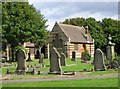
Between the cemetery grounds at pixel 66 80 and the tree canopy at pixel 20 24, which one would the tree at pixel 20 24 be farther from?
the cemetery grounds at pixel 66 80

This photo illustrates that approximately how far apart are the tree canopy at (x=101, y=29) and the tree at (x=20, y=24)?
30926mm

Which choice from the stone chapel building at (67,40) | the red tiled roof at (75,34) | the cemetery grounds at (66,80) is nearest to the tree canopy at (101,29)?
the red tiled roof at (75,34)

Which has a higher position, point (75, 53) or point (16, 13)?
point (16, 13)

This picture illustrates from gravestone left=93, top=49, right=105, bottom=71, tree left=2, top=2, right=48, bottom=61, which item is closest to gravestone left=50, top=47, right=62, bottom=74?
gravestone left=93, top=49, right=105, bottom=71

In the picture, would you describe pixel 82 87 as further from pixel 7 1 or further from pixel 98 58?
pixel 7 1

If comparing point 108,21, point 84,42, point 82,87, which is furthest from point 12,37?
point 108,21

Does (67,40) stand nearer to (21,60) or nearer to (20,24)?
(20,24)

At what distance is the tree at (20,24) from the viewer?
4975cm

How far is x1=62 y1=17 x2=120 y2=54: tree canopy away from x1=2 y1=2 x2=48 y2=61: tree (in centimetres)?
3093

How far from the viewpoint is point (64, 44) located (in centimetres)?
6150

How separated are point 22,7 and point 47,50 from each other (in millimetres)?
14446

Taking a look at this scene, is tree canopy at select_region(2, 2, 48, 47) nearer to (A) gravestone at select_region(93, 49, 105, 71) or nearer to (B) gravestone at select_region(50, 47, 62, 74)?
(B) gravestone at select_region(50, 47, 62, 74)

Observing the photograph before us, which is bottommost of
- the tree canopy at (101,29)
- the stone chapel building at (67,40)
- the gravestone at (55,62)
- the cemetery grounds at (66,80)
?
the cemetery grounds at (66,80)

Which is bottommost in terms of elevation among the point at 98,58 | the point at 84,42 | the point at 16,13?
the point at 98,58
